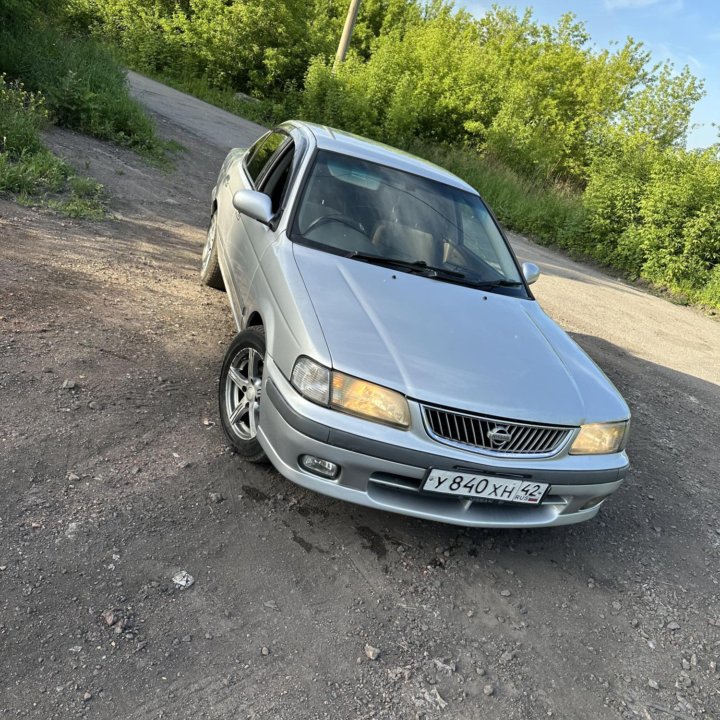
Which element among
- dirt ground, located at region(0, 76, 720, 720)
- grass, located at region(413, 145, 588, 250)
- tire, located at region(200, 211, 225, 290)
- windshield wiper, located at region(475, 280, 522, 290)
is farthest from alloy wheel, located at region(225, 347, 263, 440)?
grass, located at region(413, 145, 588, 250)

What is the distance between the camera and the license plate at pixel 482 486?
2728 millimetres

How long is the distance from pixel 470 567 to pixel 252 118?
20.8 meters

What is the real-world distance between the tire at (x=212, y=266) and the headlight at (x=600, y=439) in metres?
3.58

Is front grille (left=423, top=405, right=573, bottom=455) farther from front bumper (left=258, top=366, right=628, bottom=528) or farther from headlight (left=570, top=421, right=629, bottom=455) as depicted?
headlight (left=570, top=421, right=629, bottom=455)

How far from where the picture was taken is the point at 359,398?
2.71 meters

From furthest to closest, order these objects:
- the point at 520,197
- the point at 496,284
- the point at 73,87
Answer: the point at 520,197, the point at 73,87, the point at 496,284

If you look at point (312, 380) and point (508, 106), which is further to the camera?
point (508, 106)

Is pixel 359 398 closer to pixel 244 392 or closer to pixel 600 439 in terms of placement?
pixel 244 392

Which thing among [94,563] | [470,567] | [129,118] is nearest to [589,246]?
[129,118]

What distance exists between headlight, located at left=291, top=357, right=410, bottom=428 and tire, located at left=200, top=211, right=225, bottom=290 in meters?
3.08

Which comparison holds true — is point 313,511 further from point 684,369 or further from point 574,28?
point 574,28

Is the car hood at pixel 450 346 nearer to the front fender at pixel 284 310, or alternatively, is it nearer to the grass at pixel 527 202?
the front fender at pixel 284 310

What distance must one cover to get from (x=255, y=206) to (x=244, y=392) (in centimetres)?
116

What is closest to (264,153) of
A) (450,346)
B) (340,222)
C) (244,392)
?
(340,222)
